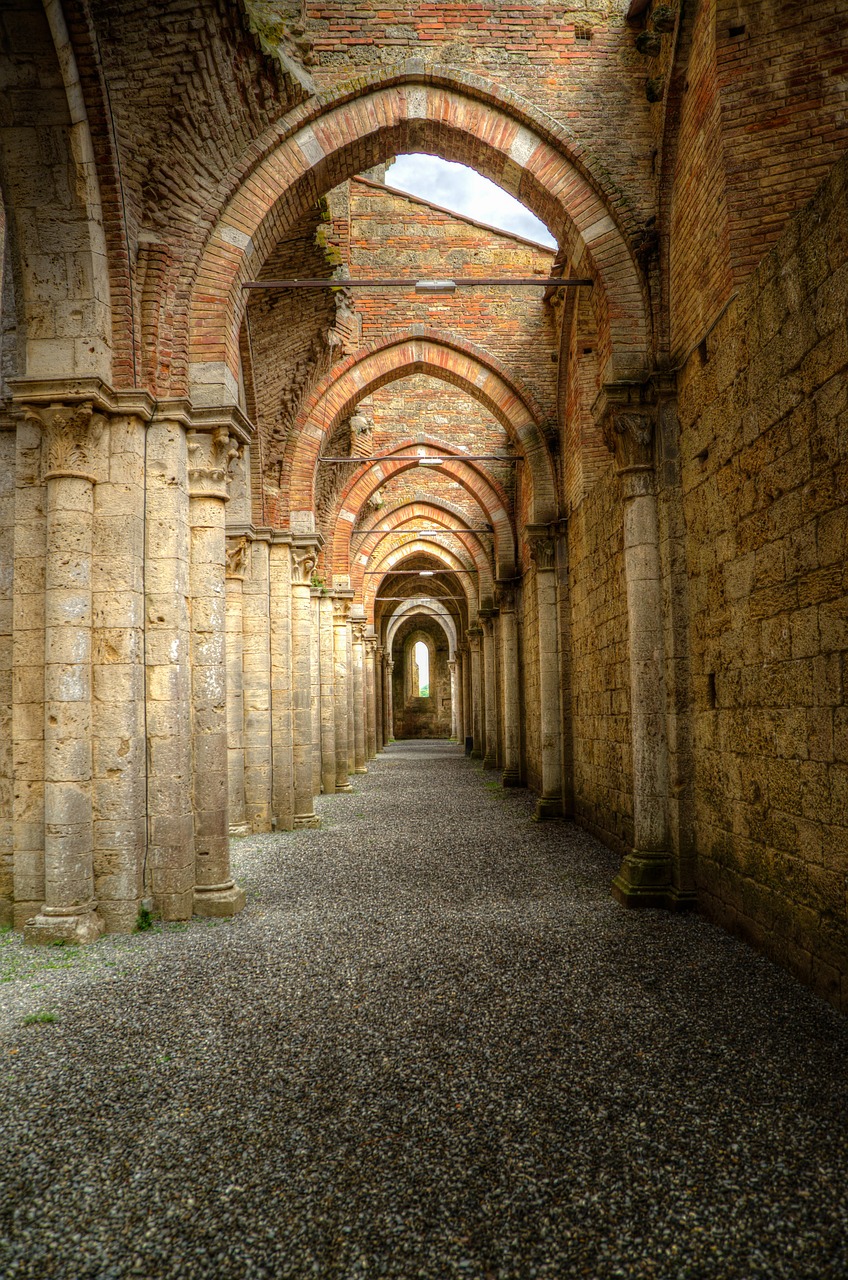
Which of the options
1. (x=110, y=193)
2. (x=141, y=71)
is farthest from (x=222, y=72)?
(x=110, y=193)

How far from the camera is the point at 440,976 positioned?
15.7 ft

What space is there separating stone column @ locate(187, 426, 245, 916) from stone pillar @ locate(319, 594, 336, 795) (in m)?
9.17

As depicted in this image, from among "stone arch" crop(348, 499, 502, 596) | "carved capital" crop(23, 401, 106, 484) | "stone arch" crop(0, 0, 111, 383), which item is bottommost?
"carved capital" crop(23, 401, 106, 484)

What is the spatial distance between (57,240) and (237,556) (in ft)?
14.0

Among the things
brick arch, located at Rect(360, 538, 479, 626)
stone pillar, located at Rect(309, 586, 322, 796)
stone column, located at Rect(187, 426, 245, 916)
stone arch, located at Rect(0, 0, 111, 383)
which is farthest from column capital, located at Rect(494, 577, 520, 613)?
stone arch, located at Rect(0, 0, 111, 383)

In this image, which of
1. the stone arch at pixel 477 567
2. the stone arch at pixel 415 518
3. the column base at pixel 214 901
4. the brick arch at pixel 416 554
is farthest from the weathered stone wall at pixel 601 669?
the brick arch at pixel 416 554

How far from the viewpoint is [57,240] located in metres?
5.97

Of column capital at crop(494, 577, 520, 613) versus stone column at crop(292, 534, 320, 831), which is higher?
column capital at crop(494, 577, 520, 613)

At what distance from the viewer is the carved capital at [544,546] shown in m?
11.7

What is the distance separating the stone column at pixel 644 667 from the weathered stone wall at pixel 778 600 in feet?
1.23

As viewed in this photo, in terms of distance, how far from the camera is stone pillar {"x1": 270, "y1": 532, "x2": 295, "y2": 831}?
11.2 metres

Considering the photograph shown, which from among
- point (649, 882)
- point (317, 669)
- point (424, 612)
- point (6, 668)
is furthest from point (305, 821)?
point (424, 612)

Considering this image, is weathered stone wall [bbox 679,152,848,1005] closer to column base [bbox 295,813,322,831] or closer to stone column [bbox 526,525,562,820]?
stone column [bbox 526,525,562,820]

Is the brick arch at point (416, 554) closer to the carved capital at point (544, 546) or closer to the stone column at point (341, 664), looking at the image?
the stone column at point (341, 664)
